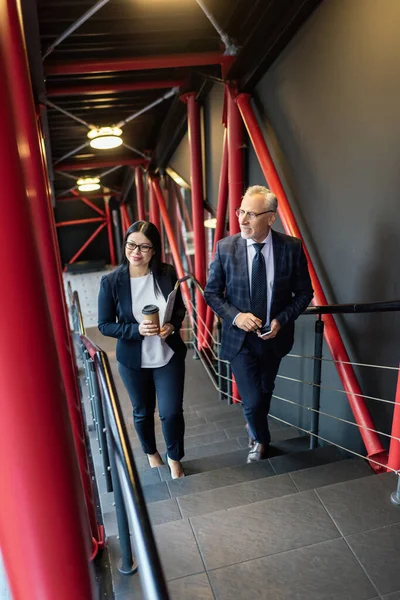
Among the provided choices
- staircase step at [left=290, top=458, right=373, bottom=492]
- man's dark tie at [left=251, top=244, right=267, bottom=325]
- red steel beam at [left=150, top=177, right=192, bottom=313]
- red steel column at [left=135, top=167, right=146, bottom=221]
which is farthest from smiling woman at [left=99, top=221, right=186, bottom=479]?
red steel column at [left=135, top=167, right=146, bottom=221]

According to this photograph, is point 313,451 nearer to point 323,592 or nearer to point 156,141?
point 323,592

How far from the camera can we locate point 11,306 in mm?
799

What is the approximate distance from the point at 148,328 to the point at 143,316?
0.14 metres

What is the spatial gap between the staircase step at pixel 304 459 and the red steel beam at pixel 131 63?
3.25m

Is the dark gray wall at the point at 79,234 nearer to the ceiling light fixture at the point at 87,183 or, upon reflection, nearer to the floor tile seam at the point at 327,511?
the ceiling light fixture at the point at 87,183

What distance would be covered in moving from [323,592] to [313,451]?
1098 millimetres

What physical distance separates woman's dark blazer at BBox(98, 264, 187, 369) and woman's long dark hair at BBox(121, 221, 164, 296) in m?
0.02

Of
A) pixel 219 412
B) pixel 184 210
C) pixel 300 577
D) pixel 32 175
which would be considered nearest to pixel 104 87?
pixel 219 412

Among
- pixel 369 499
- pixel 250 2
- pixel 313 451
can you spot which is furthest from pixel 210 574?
pixel 250 2

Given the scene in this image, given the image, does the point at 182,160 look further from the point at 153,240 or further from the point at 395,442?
the point at 395,442

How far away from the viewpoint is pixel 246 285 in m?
2.22

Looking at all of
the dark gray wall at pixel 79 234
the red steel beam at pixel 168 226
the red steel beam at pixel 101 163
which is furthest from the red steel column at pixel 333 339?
the dark gray wall at pixel 79 234

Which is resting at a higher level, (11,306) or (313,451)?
(11,306)

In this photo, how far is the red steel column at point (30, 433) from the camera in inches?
31.0
